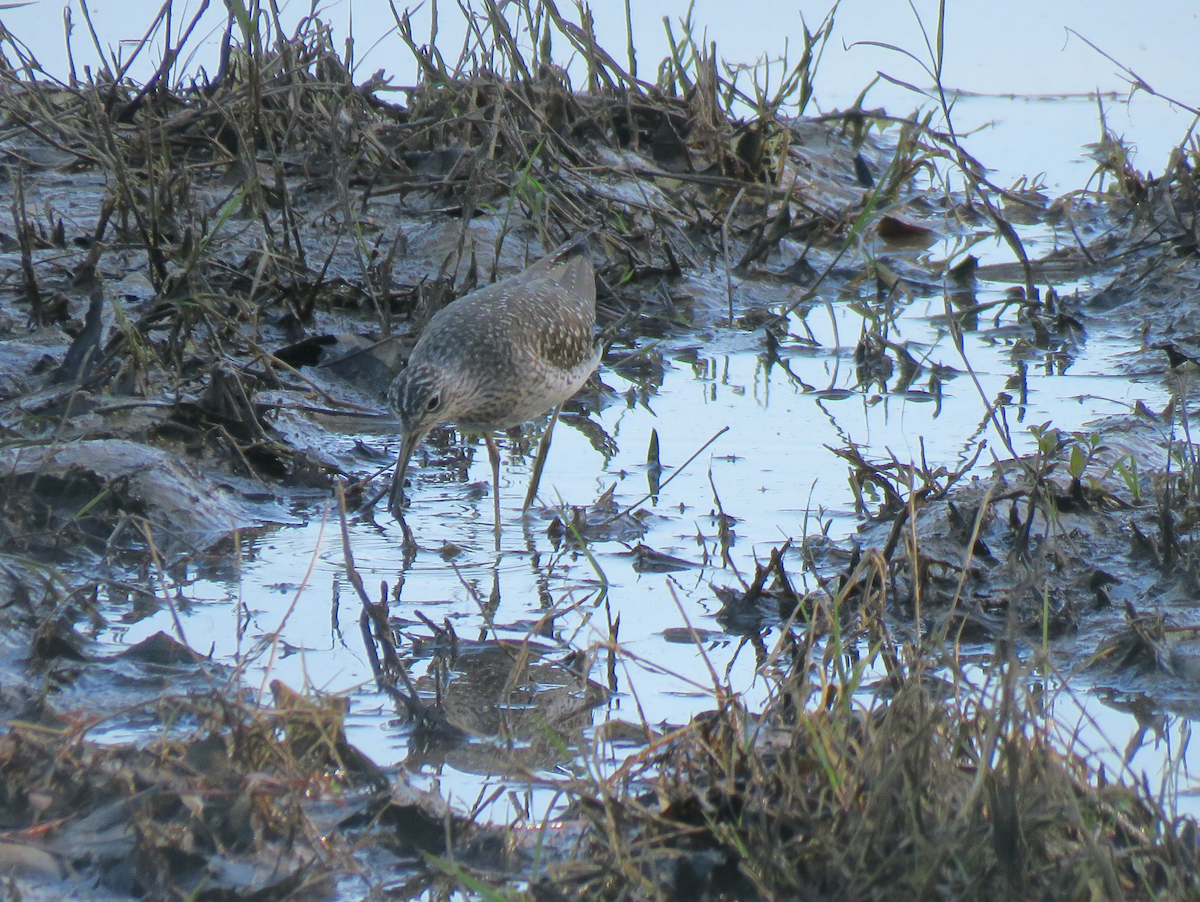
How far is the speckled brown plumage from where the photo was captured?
525 centimetres

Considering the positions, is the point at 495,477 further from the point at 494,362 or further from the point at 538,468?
the point at 494,362

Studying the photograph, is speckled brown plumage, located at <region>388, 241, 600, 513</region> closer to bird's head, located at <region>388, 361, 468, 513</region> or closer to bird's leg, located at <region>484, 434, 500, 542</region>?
bird's head, located at <region>388, 361, 468, 513</region>

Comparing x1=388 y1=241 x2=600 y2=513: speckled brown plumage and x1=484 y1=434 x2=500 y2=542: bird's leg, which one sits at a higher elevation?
x1=388 y1=241 x2=600 y2=513: speckled brown plumage

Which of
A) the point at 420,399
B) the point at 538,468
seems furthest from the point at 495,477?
the point at 420,399

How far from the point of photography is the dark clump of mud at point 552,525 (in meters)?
2.64

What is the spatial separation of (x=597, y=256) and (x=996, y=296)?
2.41 m

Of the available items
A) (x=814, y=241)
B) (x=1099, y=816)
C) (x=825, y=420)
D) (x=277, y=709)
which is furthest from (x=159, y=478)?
(x=814, y=241)

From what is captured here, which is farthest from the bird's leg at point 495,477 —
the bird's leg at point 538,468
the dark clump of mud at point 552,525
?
the dark clump of mud at point 552,525

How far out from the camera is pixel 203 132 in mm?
7637

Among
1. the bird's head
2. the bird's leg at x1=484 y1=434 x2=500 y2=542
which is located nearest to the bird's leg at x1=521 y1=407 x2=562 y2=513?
the bird's leg at x1=484 y1=434 x2=500 y2=542

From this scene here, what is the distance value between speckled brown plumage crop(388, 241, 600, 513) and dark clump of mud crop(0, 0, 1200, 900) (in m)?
0.40

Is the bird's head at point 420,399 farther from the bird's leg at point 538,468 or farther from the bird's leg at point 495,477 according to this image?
the bird's leg at point 538,468

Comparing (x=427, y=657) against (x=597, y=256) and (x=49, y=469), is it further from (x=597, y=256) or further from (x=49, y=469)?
(x=597, y=256)

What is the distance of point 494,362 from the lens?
5484 mm
